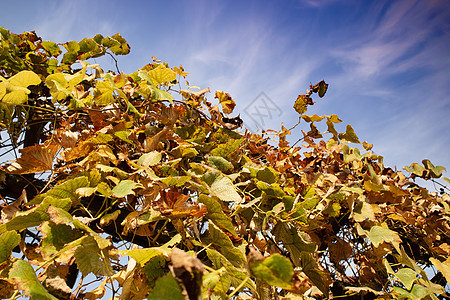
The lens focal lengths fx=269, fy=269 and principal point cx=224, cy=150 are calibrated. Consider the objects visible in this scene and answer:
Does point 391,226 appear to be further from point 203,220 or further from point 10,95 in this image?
point 10,95

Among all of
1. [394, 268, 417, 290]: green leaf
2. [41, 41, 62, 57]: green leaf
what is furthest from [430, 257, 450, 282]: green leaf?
[41, 41, 62, 57]: green leaf

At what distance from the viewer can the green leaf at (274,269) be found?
0.36m

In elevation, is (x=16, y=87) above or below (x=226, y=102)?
below

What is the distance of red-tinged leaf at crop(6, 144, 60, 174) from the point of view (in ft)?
2.34

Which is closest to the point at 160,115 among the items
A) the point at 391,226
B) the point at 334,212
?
the point at 334,212

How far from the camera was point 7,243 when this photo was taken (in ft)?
1.77

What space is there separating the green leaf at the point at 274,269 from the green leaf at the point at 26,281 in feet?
1.15

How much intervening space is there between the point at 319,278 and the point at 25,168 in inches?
34.9

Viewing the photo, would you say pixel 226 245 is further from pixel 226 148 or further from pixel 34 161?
pixel 34 161

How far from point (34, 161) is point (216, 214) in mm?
515

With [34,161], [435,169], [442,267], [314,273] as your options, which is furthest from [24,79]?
[435,169]

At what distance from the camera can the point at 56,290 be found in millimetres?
546

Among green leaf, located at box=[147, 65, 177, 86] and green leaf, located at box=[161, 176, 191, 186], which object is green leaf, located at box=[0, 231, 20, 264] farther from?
green leaf, located at box=[147, 65, 177, 86]

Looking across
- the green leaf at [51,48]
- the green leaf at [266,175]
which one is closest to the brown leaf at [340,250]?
the green leaf at [266,175]
